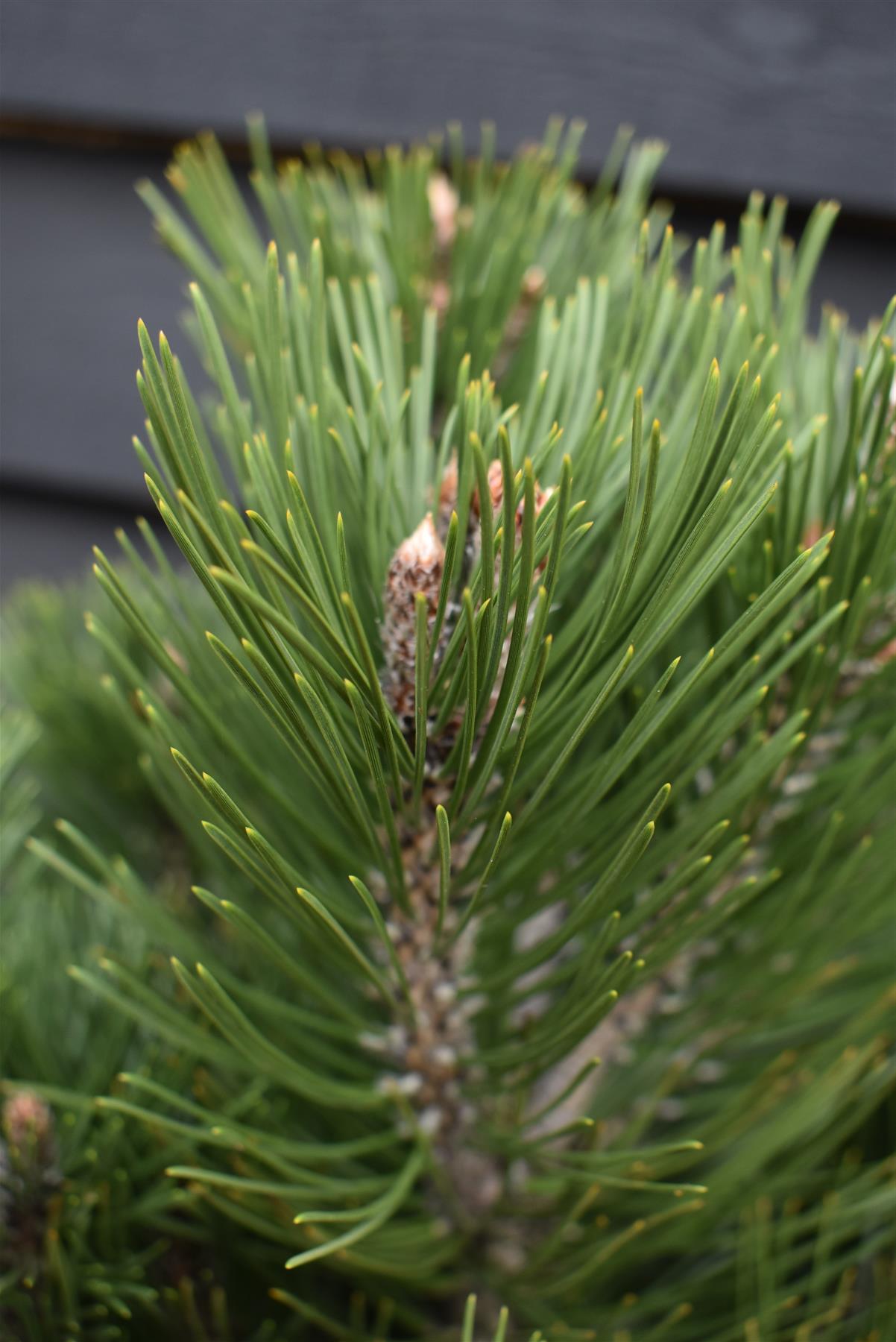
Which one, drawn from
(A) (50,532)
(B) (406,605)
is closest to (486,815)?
(B) (406,605)

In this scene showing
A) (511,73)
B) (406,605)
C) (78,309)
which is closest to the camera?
(406,605)

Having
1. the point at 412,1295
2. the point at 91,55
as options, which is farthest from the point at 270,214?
the point at 91,55

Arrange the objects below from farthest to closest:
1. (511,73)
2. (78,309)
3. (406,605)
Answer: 1. (78,309)
2. (511,73)
3. (406,605)

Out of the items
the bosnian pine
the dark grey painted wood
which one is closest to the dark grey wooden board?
the dark grey painted wood

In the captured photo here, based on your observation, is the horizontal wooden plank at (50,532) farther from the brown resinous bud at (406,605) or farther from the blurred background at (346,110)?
the brown resinous bud at (406,605)

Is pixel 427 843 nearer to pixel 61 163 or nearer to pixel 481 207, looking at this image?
pixel 481 207

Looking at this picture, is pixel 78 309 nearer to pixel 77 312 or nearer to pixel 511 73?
pixel 77 312

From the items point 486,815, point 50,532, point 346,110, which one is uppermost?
point 346,110
